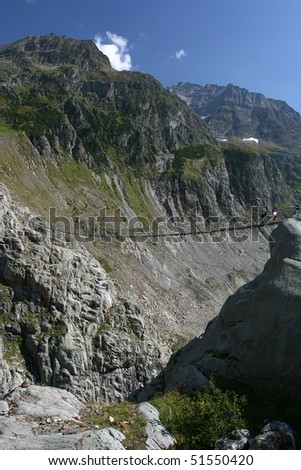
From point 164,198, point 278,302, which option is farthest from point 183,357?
point 164,198

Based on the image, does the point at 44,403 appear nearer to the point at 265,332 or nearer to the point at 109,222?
the point at 265,332

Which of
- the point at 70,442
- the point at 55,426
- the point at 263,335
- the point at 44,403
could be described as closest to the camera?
the point at 70,442

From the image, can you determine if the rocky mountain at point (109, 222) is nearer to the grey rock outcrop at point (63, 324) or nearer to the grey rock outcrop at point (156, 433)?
the grey rock outcrop at point (63, 324)

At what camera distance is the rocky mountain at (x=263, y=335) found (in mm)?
15203

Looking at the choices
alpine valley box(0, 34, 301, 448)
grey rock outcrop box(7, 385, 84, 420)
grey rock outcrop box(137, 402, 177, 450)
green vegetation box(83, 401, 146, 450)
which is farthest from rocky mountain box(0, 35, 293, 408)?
grey rock outcrop box(137, 402, 177, 450)

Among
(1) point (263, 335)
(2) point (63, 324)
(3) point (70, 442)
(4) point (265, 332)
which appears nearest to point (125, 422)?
(3) point (70, 442)

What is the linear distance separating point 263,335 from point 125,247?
199 feet

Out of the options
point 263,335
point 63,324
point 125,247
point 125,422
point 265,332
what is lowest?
point 63,324

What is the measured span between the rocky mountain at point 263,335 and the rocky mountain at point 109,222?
17.7m

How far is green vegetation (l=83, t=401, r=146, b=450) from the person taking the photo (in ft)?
39.1

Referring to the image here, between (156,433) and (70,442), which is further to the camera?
(156,433)

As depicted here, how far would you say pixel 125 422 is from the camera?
42.6 feet

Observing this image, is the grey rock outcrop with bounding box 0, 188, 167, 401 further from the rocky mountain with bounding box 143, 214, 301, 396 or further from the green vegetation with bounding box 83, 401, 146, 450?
the green vegetation with bounding box 83, 401, 146, 450
